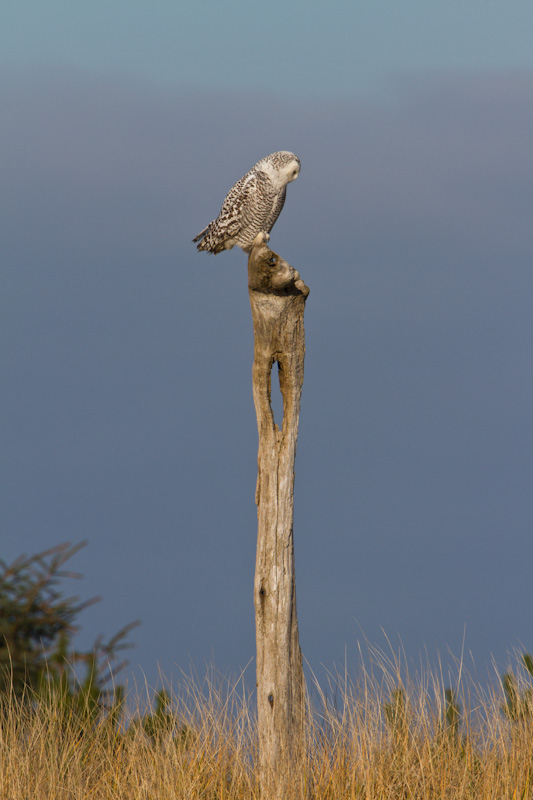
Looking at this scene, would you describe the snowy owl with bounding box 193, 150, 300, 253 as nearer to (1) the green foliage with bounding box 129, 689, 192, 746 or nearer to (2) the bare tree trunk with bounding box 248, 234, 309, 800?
(2) the bare tree trunk with bounding box 248, 234, 309, 800

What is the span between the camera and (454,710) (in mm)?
5680

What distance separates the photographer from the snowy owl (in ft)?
24.3

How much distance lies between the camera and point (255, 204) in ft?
24.3

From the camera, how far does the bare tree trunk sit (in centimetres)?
512

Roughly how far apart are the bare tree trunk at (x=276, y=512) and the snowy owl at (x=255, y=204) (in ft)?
6.11

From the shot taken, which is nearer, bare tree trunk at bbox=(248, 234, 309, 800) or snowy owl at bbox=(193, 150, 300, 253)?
bare tree trunk at bbox=(248, 234, 309, 800)

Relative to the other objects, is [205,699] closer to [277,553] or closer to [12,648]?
[277,553]

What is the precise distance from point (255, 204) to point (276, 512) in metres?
3.34

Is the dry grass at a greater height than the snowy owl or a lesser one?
lesser

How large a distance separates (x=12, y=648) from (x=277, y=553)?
3046mm

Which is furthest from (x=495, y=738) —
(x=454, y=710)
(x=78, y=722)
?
(x=78, y=722)

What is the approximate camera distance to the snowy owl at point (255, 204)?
7.39 m

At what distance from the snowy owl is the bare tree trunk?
186cm

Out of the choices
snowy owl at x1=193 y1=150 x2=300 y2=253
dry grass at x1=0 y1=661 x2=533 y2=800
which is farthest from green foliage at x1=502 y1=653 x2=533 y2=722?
snowy owl at x1=193 y1=150 x2=300 y2=253
